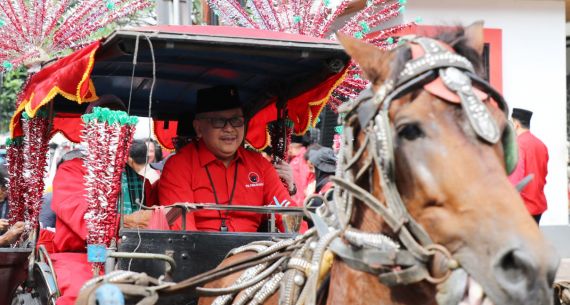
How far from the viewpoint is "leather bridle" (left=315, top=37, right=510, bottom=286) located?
2812 millimetres

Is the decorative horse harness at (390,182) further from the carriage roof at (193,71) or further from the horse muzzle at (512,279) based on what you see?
the carriage roof at (193,71)

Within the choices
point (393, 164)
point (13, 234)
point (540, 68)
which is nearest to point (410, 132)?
point (393, 164)

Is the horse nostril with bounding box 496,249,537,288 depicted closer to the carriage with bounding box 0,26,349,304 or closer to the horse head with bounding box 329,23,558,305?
the horse head with bounding box 329,23,558,305

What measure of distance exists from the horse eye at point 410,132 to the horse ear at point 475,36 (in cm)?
52

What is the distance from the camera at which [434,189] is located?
9.11 ft

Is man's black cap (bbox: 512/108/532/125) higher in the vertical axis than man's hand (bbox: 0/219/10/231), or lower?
higher

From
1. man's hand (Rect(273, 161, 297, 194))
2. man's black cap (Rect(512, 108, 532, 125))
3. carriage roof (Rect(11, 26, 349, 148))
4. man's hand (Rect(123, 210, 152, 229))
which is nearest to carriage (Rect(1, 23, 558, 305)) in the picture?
man's hand (Rect(123, 210, 152, 229))

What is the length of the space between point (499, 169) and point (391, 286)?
1.82 feet

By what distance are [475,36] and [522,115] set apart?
21.9 feet

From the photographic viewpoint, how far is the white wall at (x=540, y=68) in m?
11.4

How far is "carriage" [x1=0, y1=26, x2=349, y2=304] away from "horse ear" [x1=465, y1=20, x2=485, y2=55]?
4.83ft

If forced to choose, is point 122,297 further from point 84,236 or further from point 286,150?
point 286,150

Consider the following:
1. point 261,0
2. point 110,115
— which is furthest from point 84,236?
point 261,0

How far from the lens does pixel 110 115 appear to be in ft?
15.1
